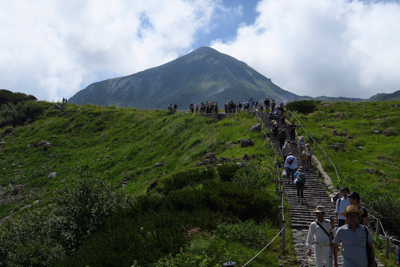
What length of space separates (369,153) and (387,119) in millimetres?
9558

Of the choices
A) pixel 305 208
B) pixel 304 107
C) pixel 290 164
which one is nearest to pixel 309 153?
pixel 290 164

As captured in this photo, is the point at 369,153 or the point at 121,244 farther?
the point at 369,153

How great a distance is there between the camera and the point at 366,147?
22969 millimetres

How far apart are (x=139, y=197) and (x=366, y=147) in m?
19.7

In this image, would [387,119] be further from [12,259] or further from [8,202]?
[8,202]

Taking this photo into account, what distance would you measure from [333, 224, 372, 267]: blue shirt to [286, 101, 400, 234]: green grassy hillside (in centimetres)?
1004

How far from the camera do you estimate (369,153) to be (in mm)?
21750

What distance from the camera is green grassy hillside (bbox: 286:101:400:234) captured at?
555 inches

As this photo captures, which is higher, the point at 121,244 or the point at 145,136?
the point at 145,136

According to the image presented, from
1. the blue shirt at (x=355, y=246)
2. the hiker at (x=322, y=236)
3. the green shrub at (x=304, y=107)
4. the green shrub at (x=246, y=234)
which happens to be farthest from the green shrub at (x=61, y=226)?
the green shrub at (x=304, y=107)

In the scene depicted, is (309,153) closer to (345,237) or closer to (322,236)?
(322,236)

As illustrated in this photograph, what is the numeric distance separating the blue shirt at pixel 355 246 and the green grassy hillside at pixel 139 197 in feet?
10.9

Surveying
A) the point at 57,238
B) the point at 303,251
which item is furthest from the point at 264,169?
the point at 57,238

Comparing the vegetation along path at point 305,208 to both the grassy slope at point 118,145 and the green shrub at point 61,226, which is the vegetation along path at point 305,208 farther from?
the green shrub at point 61,226
